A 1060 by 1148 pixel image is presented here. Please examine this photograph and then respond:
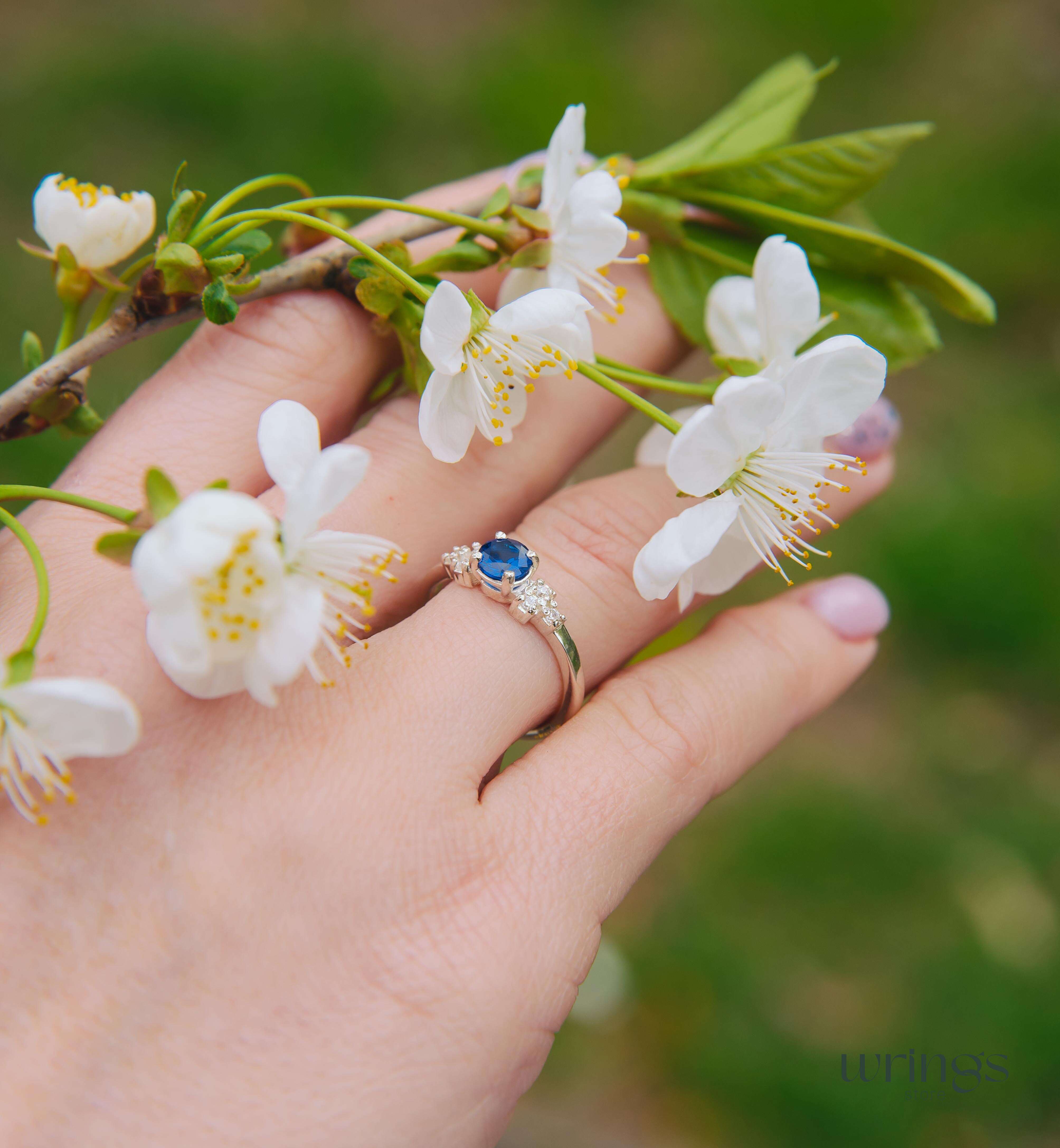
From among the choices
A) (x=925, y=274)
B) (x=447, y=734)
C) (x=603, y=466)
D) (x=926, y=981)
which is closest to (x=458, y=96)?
(x=603, y=466)

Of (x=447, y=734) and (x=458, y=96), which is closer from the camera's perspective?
(x=447, y=734)

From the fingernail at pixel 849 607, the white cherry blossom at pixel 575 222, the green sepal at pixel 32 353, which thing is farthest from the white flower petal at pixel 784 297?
the green sepal at pixel 32 353

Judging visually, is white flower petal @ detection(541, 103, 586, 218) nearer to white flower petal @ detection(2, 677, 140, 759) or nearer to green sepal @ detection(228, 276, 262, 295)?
green sepal @ detection(228, 276, 262, 295)

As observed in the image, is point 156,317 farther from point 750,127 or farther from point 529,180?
point 750,127

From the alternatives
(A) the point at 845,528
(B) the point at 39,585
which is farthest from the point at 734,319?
(A) the point at 845,528

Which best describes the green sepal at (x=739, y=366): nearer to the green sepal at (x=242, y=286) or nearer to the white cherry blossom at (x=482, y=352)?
the white cherry blossom at (x=482, y=352)

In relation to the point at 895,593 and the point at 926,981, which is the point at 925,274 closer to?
the point at 895,593
